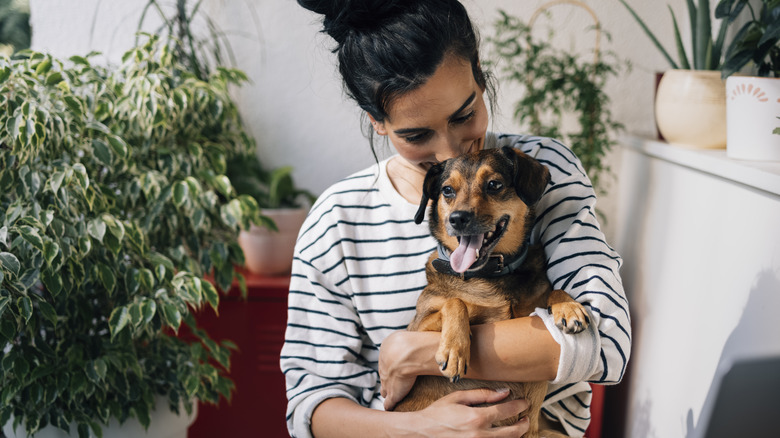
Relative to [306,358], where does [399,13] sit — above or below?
above

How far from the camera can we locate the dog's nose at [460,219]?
1224mm

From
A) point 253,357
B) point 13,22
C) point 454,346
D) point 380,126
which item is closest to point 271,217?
point 253,357

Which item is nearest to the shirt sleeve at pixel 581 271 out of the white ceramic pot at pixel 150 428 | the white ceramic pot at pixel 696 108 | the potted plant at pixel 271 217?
the white ceramic pot at pixel 696 108

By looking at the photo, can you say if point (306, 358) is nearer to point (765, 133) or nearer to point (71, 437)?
point (71, 437)

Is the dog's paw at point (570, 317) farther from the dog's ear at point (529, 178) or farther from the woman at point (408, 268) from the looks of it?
the dog's ear at point (529, 178)

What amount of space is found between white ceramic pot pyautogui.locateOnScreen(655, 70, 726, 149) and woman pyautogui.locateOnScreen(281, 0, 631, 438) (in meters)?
0.68

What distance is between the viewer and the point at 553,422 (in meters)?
1.44

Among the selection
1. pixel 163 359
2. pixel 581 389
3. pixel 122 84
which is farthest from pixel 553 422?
pixel 122 84

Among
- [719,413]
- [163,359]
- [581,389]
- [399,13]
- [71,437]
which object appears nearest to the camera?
[719,413]

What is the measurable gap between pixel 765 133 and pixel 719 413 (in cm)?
74

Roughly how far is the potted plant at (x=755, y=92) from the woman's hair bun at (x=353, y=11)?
2.71 feet

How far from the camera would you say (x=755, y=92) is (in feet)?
4.63

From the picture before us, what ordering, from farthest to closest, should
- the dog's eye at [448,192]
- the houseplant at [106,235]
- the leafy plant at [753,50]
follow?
the houseplant at [106,235]
the leafy plant at [753,50]
the dog's eye at [448,192]

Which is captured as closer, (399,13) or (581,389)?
(399,13)
